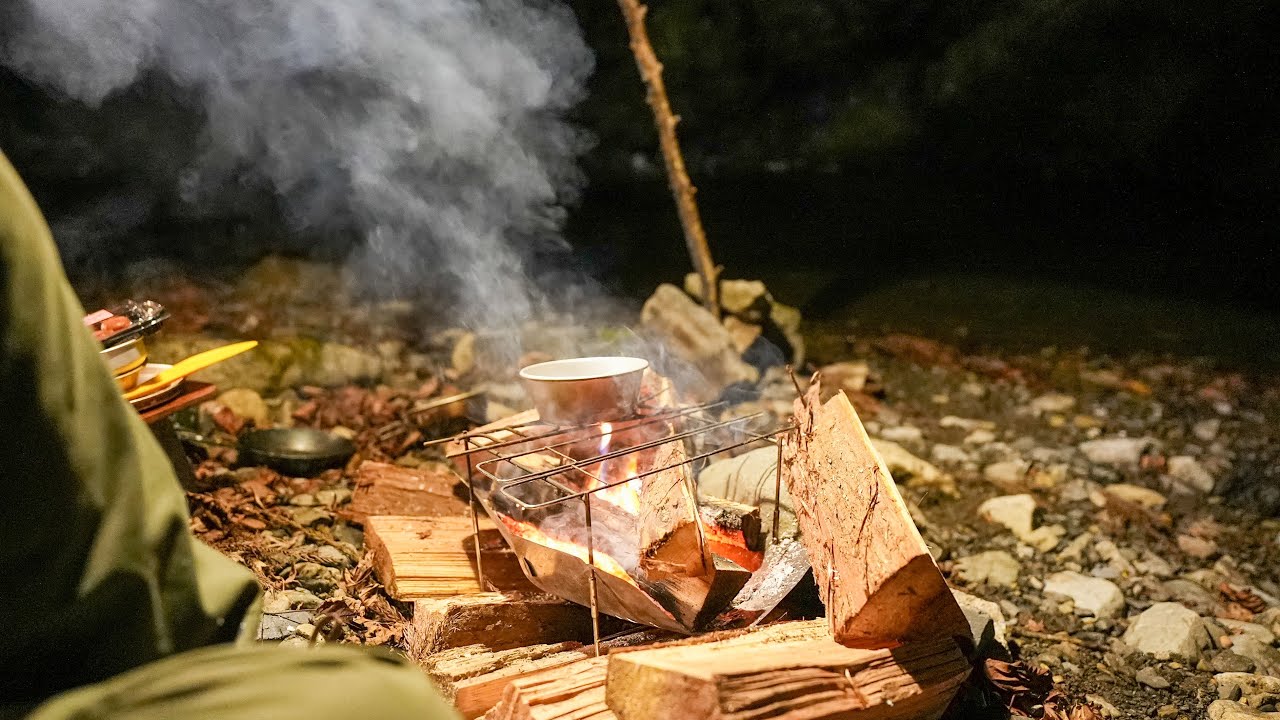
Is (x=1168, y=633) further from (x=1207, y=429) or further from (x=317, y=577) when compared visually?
(x=317, y=577)

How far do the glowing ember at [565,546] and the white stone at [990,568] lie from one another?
273cm

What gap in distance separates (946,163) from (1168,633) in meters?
17.9

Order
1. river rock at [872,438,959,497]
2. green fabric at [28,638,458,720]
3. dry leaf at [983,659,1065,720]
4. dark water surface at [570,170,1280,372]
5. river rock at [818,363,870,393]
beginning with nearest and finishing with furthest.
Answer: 1. green fabric at [28,638,458,720]
2. dry leaf at [983,659,1065,720]
3. river rock at [872,438,959,497]
4. river rock at [818,363,870,393]
5. dark water surface at [570,170,1280,372]

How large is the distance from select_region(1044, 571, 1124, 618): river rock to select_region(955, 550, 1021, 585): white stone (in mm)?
207

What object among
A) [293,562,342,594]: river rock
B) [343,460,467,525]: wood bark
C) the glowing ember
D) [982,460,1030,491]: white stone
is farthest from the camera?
[982,460,1030,491]: white stone

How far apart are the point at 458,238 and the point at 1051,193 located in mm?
13864

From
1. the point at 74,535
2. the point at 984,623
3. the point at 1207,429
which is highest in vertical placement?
the point at 74,535

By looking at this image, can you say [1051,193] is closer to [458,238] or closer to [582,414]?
[458,238]

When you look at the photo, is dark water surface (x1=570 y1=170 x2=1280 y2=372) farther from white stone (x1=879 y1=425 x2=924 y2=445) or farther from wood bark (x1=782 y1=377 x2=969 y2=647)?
wood bark (x1=782 y1=377 x2=969 y2=647)

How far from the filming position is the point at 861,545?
9.07 ft

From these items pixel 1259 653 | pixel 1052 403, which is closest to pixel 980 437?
pixel 1052 403

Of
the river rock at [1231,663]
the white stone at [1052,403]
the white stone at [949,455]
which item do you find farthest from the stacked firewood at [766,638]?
the white stone at [1052,403]

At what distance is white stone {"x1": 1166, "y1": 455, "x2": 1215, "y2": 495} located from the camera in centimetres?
598

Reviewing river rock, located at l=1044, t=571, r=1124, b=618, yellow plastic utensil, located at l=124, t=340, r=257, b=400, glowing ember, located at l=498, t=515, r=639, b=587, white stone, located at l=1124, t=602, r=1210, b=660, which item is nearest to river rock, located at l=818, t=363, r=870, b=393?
river rock, located at l=1044, t=571, r=1124, b=618
